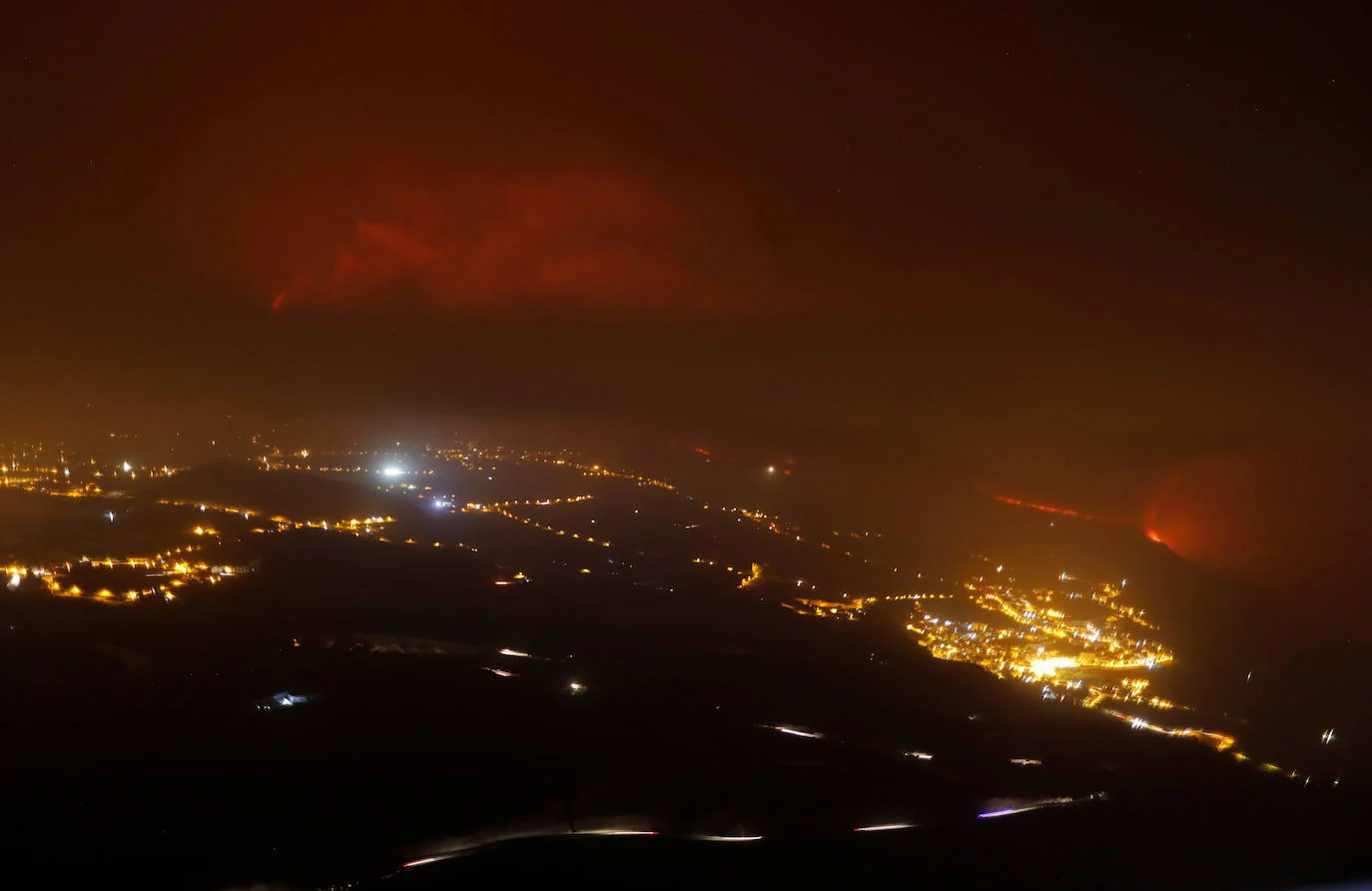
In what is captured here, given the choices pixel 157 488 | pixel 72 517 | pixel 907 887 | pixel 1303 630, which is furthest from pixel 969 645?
pixel 157 488

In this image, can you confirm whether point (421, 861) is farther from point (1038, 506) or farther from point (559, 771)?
point (1038, 506)

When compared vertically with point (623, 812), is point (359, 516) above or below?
above

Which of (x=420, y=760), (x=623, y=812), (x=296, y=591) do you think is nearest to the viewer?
(x=623, y=812)

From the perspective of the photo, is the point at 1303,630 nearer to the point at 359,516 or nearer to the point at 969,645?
the point at 969,645

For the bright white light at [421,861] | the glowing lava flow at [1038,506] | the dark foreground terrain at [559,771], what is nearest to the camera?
the bright white light at [421,861]

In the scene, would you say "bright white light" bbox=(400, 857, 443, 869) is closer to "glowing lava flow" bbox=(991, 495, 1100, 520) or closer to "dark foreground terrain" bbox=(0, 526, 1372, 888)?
"dark foreground terrain" bbox=(0, 526, 1372, 888)

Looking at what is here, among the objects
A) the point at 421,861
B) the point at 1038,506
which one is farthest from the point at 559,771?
the point at 1038,506

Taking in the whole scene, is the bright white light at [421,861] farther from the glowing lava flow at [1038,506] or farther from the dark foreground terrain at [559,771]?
the glowing lava flow at [1038,506]

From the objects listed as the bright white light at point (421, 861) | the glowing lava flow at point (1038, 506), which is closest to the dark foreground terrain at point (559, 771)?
the bright white light at point (421, 861)

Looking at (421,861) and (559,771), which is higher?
(559,771)

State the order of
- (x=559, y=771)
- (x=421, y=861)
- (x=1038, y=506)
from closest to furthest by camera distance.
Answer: (x=421, y=861) → (x=559, y=771) → (x=1038, y=506)

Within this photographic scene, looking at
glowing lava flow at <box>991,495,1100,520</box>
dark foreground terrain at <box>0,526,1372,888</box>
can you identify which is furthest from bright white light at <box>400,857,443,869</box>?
glowing lava flow at <box>991,495,1100,520</box>
